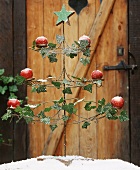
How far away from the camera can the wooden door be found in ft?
13.3

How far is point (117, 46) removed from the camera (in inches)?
161

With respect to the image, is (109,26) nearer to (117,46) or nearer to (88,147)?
(117,46)

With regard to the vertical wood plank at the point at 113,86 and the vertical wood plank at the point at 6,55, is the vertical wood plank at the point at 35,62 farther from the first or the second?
the vertical wood plank at the point at 113,86

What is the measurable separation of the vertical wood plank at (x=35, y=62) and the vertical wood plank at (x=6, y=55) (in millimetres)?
167

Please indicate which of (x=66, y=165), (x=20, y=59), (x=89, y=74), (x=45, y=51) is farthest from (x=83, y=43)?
(x=20, y=59)

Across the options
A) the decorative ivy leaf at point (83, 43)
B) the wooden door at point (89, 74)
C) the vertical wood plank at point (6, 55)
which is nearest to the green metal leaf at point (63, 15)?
the decorative ivy leaf at point (83, 43)

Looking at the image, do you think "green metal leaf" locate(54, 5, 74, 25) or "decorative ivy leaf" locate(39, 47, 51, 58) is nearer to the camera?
"decorative ivy leaf" locate(39, 47, 51, 58)

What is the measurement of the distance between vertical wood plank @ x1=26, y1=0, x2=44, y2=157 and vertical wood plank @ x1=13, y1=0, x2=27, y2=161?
0.16 feet

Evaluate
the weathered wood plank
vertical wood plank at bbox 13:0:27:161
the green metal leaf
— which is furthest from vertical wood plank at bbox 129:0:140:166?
the green metal leaf

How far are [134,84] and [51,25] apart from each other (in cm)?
93

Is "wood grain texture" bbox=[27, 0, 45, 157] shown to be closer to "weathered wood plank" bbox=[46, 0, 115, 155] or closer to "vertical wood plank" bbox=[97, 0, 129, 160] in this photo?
"weathered wood plank" bbox=[46, 0, 115, 155]

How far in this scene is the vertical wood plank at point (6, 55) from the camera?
13.5 ft

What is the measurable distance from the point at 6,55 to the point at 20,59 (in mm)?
134

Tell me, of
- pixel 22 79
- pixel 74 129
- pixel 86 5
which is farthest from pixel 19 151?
pixel 22 79
